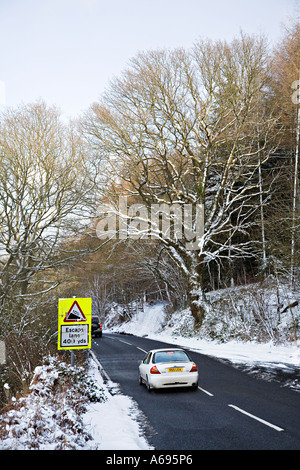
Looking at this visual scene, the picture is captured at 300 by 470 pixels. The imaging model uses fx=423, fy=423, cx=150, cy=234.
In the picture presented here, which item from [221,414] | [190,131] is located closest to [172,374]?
[221,414]

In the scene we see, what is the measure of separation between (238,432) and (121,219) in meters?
22.1

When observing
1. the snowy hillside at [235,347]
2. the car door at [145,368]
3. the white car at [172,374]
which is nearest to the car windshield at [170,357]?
A: the white car at [172,374]

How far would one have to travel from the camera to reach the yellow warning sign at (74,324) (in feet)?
36.3

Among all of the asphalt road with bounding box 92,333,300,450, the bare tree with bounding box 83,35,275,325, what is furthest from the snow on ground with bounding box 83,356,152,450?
the bare tree with bounding box 83,35,275,325

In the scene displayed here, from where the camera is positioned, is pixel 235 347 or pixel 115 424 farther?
pixel 235 347

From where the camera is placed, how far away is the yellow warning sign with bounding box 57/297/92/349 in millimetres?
11078

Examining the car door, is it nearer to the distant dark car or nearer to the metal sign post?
the metal sign post

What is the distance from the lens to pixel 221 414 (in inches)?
374

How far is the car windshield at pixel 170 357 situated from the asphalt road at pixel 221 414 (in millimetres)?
956

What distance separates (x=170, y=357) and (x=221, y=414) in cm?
370

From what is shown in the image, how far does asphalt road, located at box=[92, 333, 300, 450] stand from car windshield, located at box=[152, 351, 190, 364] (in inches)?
37.6

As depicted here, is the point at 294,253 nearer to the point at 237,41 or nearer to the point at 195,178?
the point at 195,178

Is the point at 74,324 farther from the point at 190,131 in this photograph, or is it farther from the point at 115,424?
the point at 190,131
